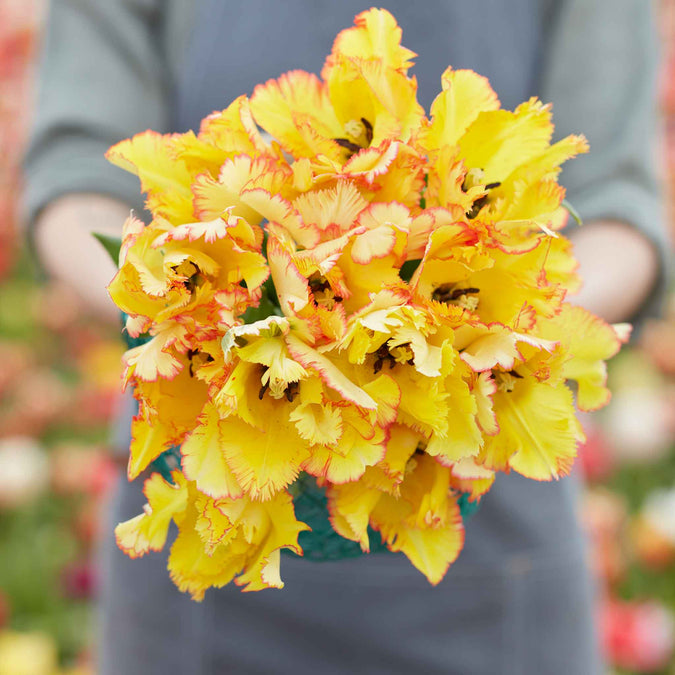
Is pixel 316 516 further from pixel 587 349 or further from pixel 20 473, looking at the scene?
pixel 20 473

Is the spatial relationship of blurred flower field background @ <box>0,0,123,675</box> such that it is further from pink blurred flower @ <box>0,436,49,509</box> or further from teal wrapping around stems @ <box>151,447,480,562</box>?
teal wrapping around stems @ <box>151,447,480,562</box>

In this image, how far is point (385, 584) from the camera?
0.73m

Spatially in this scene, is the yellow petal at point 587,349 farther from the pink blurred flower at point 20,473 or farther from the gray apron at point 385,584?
the pink blurred flower at point 20,473

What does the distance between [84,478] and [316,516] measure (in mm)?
1154

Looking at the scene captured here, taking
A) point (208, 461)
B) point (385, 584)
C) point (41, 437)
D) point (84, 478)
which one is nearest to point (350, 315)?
point (208, 461)

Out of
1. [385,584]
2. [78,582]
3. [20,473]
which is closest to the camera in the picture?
[385,584]

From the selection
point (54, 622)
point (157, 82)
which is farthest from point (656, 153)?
point (54, 622)

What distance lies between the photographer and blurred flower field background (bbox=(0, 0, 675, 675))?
49.7 inches

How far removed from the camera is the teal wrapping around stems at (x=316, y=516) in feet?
1.33

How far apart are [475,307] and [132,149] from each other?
0.59 feet

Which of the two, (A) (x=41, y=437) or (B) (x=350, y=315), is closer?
(B) (x=350, y=315)

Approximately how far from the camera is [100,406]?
64.6 inches

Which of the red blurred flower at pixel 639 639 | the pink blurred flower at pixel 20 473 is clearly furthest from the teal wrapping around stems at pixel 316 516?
the pink blurred flower at pixel 20 473

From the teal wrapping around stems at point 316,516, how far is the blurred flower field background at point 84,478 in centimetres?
49
